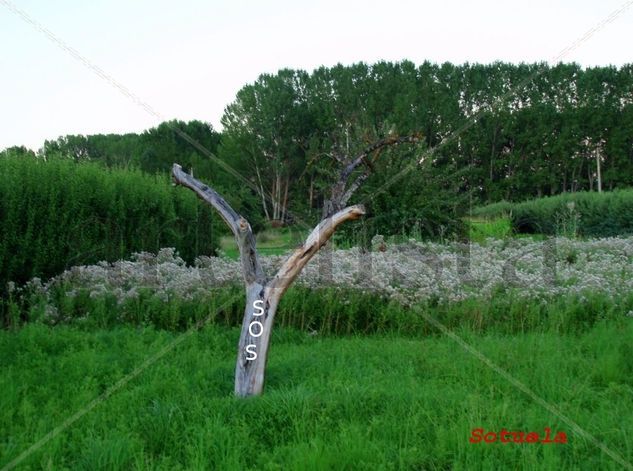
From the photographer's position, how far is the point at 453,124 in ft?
139

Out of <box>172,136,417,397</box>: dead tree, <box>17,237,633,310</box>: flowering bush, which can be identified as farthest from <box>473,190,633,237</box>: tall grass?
<box>172,136,417,397</box>: dead tree

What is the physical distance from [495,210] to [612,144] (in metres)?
18.5

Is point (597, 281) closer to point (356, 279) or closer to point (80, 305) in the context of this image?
point (356, 279)

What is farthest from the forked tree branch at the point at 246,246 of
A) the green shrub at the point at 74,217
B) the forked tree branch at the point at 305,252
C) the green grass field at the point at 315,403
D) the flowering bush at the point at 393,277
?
the green shrub at the point at 74,217

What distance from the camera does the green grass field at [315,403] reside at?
3.58 metres

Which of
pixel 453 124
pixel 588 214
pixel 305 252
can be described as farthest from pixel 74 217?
pixel 453 124

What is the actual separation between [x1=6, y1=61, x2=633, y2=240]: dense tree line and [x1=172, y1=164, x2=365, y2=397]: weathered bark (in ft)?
108

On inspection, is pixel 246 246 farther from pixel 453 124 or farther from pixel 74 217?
pixel 453 124

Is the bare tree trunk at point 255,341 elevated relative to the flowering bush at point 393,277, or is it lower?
lower

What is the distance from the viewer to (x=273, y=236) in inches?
818

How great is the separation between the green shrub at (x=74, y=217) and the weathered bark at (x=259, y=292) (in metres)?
5.10

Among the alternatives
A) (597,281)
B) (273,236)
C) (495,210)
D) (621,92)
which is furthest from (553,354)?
(621,92)

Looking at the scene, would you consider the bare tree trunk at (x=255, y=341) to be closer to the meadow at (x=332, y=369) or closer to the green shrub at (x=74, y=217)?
the meadow at (x=332, y=369)

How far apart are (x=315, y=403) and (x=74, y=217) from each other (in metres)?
6.80
